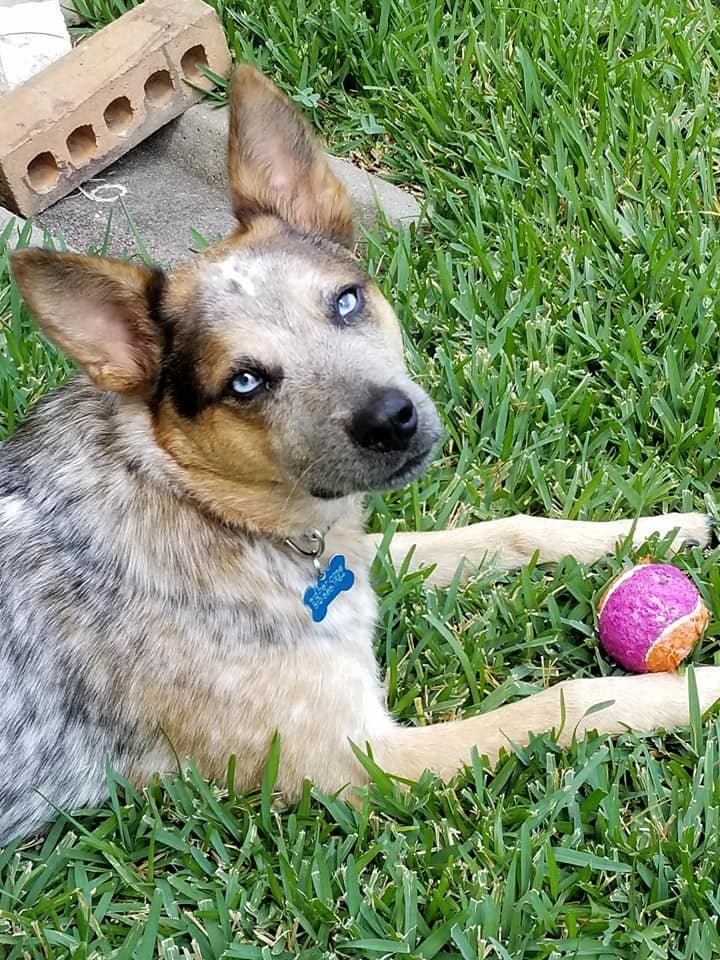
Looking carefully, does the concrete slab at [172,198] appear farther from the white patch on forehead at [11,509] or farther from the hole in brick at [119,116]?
the white patch on forehead at [11,509]

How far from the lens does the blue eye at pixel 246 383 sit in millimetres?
2967

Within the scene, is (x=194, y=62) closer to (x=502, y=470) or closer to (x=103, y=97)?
(x=103, y=97)

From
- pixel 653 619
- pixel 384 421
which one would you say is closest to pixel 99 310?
pixel 384 421

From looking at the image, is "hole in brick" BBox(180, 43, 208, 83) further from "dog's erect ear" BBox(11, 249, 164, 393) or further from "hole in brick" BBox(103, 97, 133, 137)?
"dog's erect ear" BBox(11, 249, 164, 393)

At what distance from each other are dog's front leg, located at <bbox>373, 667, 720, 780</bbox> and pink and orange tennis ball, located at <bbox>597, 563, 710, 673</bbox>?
0.27 feet

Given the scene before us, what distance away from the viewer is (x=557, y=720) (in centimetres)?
330

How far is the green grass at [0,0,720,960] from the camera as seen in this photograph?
3006mm

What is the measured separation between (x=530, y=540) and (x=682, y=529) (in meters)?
0.54

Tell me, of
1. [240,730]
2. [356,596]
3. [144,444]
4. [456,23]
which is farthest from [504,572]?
[456,23]

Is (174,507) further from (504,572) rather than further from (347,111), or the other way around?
(347,111)

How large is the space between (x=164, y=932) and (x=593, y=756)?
1.31 meters

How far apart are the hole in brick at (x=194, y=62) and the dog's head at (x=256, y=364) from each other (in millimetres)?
2829

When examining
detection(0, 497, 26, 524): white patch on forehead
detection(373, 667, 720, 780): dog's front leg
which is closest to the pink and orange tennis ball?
detection(373, 667, 720, 780): dog's front leg

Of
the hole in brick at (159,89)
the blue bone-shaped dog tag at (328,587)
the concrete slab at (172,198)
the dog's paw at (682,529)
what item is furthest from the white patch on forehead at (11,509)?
the hole in brick at (159,89)
